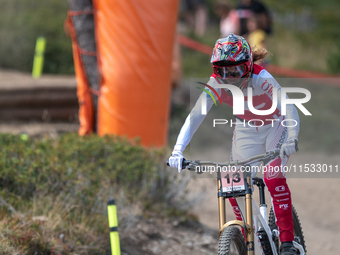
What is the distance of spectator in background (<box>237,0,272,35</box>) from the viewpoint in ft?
31.5

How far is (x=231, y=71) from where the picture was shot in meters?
3.49

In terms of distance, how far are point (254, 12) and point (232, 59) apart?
668 centimetres

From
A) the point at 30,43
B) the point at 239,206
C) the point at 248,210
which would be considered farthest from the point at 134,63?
the point at 30,43

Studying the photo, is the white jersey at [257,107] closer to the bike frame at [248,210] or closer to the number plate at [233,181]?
the bike frame at [248,210]

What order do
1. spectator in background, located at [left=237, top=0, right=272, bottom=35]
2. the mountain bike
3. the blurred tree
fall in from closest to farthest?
the mountain bike
spectator in background, located at [left=237, top=0, right=272, bottom=35]
the blurred tree

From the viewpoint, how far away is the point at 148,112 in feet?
23.8

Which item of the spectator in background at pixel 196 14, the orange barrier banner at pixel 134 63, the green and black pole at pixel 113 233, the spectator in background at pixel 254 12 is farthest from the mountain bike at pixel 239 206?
the spectator in background at pixel 196 14

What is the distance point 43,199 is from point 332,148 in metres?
7.77

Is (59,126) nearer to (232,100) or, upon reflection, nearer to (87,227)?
(87,227)

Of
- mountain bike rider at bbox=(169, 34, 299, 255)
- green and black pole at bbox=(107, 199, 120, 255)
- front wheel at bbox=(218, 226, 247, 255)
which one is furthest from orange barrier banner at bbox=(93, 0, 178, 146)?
front wheel at bbox=(218, 226, 247, 255)

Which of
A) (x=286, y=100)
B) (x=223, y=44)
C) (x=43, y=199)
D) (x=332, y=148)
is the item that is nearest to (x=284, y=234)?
(x=286, y=100)

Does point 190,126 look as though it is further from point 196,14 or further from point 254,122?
point 196,14

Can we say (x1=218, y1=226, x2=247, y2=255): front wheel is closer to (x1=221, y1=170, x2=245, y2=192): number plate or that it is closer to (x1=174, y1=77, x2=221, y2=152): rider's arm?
(x1=221, y1=170, x2=245, y2=192): number plate

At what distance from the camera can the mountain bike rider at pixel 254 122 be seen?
11.3 feet
